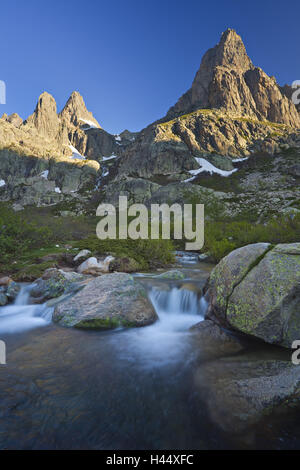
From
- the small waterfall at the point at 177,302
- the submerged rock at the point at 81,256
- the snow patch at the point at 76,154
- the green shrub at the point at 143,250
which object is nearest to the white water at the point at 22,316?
the small waterfall at the point at 177,302

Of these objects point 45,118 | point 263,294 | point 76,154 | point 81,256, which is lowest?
point 81,256

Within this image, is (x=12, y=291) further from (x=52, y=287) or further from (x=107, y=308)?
(x=107, y=308)

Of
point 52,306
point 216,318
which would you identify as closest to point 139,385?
point 216,318

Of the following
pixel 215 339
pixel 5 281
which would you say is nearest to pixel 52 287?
pixel 5 281

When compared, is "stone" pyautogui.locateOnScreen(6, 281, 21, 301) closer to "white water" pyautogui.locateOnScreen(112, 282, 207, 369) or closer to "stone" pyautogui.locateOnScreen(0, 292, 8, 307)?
"stone" pyautogui.locateOnScreen(0, 292, 8, 307)

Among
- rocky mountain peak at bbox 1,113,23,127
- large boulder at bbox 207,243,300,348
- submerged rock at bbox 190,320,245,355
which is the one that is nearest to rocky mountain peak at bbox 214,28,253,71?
rocky mountain peak at bbox 1,113,23,127

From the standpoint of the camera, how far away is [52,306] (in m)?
7.72

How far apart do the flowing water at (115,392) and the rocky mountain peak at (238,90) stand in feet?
522

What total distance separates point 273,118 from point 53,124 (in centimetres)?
17592

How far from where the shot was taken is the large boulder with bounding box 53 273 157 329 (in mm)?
6488

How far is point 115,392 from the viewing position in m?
3.93

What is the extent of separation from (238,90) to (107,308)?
176314 millimetres

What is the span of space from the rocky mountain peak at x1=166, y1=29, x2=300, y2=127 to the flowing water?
522ft

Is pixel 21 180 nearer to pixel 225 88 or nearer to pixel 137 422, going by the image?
pixel 225 88
